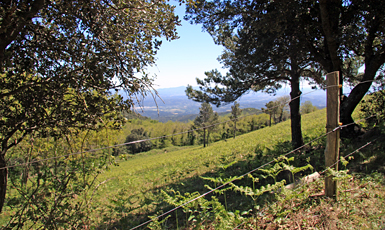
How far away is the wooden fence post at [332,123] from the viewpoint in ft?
10.3

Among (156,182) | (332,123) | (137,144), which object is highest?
(332,123)

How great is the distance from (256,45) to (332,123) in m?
4.66

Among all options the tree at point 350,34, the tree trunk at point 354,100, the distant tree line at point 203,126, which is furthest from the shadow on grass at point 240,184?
the distant tree line at point 203,126

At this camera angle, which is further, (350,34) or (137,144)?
(137,144)

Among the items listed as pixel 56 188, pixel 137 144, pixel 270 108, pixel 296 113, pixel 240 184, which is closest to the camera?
pixel 270 108

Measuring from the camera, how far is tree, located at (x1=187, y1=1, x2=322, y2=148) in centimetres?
616

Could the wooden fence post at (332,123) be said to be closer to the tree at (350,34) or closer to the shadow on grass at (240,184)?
the shadow on grass at (240,184)

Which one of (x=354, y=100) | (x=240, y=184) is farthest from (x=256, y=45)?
(x=240, y=184)

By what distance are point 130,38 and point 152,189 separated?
683cm

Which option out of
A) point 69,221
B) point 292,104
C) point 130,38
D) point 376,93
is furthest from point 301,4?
point 69,221

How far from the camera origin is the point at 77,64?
328 cm

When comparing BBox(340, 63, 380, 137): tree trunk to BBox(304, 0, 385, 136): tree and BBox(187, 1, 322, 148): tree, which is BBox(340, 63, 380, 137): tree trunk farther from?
BBox(187, 1, 322, 148): tree

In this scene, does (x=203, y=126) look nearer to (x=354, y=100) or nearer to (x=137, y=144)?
(x=137, y=144)

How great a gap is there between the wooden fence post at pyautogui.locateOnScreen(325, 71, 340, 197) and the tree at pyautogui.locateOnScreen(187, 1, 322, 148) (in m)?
3.13
